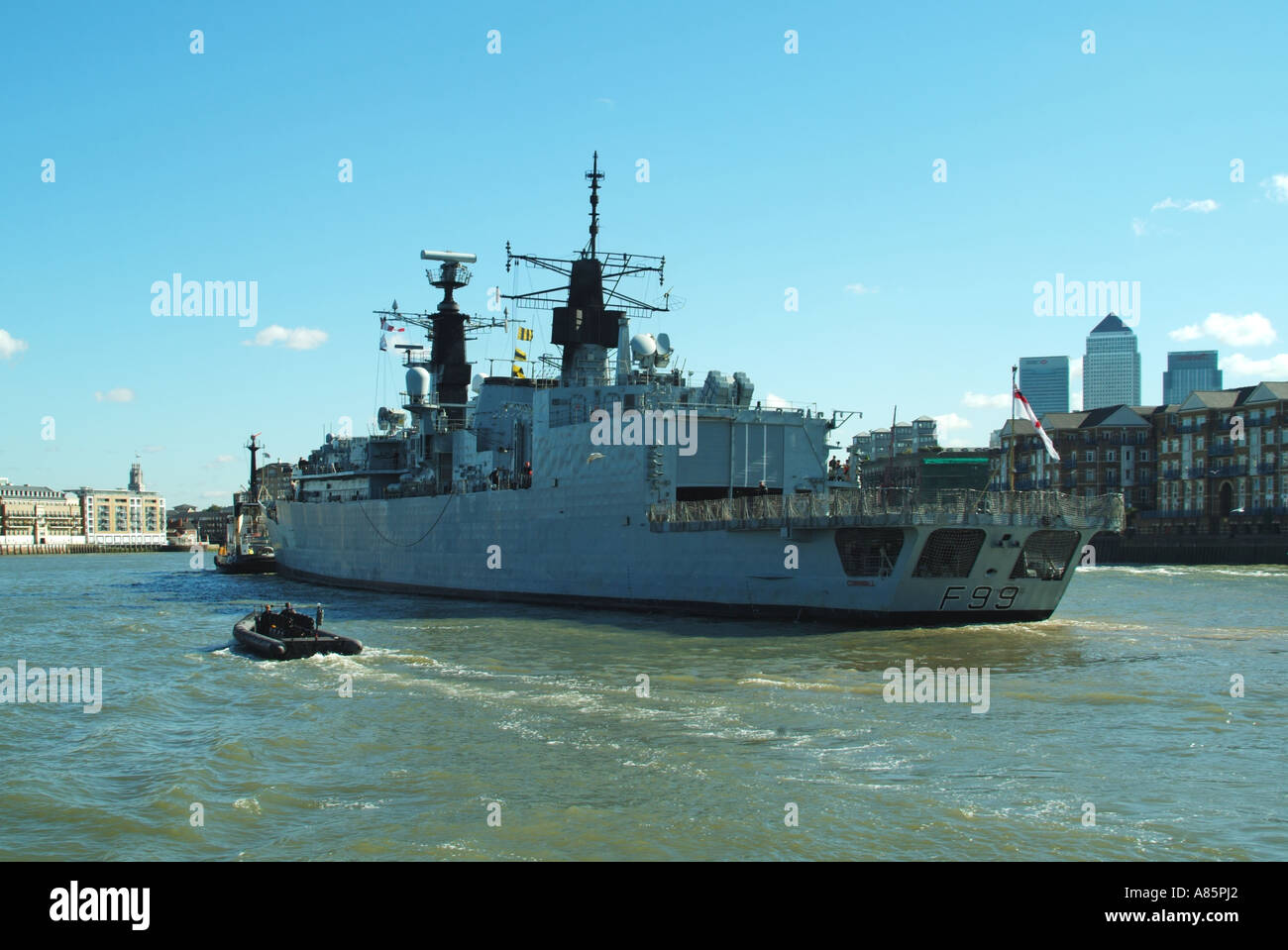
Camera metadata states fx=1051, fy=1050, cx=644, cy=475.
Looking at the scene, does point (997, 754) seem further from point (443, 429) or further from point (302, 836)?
point (443, 429)

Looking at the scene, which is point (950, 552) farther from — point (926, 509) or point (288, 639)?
point (288, 639)

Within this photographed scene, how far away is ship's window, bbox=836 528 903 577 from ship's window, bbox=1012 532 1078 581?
3367 millimetres

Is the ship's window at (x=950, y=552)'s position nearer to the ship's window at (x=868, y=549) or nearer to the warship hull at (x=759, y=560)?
the warship hull at (x=759, y=560)

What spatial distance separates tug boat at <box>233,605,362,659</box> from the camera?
960 inches

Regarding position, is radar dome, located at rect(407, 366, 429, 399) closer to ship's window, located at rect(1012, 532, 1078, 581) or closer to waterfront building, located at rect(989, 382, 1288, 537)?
ship's window, located at rect(1012, 532, 1078, 581)

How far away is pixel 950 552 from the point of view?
26.1 m

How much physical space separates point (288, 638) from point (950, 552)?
16.4 meters

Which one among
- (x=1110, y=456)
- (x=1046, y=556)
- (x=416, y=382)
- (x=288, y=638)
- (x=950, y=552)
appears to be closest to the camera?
(x=288, y=638)

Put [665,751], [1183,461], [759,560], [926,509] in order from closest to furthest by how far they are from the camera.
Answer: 1. [665,751]
2. [926,509]
3. [759,560]
4. [1183,461]

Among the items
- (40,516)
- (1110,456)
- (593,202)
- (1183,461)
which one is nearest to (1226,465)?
(1183,461)

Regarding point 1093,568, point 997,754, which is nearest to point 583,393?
point 997,754
